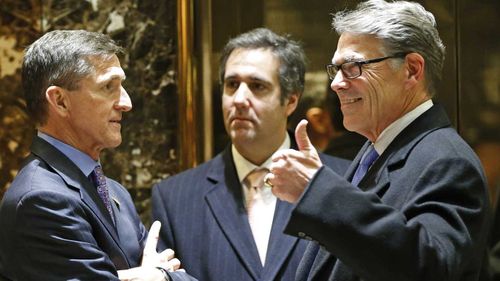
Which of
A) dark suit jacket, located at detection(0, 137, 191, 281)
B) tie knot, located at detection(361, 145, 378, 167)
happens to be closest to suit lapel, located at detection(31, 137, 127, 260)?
dark suit jacket, located at detection(0, 137, 191, 281)

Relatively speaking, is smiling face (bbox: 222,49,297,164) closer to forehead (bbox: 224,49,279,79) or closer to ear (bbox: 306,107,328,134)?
forehead (bbox: 224,49,279,79)

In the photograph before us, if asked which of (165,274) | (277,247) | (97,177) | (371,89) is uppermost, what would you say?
(371,89)

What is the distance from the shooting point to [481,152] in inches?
179

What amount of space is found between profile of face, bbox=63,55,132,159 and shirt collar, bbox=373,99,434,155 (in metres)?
0.96

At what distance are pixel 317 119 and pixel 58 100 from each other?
1.87 metres

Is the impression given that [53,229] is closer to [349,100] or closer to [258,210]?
[349,100]

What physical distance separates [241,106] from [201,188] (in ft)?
1.37

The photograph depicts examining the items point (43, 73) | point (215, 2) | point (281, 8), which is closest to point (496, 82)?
point (281, 8)

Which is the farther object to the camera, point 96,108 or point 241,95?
point 241,95

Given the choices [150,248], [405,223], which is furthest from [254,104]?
[405,223]

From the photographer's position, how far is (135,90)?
4738mm

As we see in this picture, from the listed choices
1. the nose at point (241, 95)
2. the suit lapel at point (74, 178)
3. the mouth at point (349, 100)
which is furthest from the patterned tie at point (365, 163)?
the nose at point (241, 95)

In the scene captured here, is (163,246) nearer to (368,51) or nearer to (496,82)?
(368,51)

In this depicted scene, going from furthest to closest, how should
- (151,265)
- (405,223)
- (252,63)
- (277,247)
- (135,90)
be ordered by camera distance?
(135,90) → (252,63) → (277,247) → (151,265) → (405,223)
